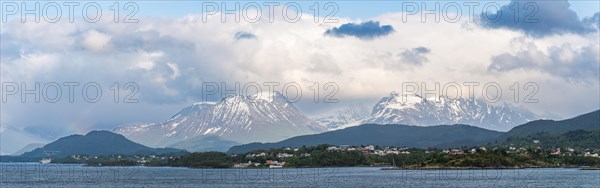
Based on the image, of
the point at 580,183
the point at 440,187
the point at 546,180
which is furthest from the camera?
the point at 546,180

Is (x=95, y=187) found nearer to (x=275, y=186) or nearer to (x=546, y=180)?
(x=275, y=186)

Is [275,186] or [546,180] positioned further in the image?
[546,180]

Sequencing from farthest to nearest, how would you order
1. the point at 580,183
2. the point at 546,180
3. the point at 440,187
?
the point at 546,180, the point at 580,183, the point at 440,187

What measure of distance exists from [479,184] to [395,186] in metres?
15.7

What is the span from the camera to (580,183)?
143250 millimetres

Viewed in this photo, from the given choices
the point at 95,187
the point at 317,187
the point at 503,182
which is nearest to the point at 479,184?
the point at 503,182

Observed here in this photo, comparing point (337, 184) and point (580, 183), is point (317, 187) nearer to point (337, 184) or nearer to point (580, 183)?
point (337, 184)

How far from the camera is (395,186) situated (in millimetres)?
138000

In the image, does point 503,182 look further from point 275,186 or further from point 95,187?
point 95,187

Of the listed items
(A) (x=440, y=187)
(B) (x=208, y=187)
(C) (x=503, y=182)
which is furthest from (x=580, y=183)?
(B) (x=208, y=187)

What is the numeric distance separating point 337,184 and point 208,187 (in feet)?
71.2

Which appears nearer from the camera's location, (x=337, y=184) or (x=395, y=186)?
(x=395, y=186)

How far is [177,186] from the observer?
483ft

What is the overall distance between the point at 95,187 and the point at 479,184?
6396 cm
